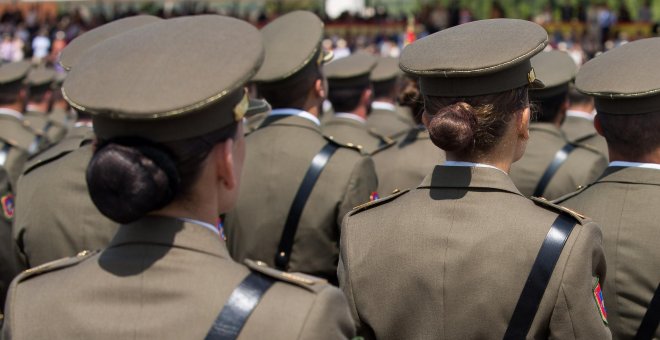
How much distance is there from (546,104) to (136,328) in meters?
3.93

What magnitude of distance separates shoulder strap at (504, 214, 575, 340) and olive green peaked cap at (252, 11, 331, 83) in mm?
2104

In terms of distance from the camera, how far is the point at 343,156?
4.19m

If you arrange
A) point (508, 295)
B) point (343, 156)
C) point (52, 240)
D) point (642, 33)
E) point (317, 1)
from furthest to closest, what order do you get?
point (317, 1)
point (642, 33)
point (343, 156)
point (52, 240)
point (508, 295)

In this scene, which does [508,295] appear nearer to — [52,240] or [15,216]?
[52,240]

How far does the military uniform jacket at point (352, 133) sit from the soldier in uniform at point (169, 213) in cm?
434

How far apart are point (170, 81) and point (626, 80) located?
1889mm

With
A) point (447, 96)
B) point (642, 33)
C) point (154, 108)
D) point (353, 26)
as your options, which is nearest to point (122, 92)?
point (154, 108)

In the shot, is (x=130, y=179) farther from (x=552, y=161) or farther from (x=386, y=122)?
(x=386, y=122)

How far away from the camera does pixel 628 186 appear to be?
3186 mm

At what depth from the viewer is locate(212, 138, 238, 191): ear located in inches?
78.7

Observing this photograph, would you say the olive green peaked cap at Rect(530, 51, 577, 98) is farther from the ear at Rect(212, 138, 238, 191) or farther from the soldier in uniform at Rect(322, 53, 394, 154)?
the ear at Rect(212, 138, 238, 191)

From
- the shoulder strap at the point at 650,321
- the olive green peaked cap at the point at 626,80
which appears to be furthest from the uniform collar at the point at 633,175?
the shoulder strap at the point at 650,321

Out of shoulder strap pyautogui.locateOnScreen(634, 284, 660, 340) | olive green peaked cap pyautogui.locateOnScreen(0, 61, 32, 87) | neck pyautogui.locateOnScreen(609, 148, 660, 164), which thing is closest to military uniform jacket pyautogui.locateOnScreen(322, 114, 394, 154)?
olive green peaked cap pyautogui.locateOnScreen(0, 61, 32, 87)

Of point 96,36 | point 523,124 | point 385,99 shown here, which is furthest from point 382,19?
point 523,124
